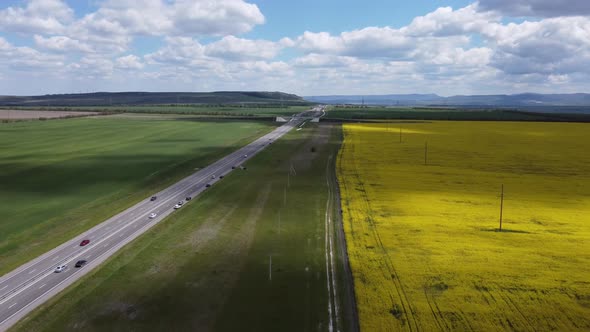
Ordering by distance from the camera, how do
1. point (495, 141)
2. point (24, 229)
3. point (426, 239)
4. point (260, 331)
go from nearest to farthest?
1. point (260, 331)
2. point (426, 239)
3. point (24, 229)
4. point (495, 141)

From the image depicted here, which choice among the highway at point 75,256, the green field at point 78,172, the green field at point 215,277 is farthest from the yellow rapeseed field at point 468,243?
the green field at point 78,172

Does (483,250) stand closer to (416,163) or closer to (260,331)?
(260,331)

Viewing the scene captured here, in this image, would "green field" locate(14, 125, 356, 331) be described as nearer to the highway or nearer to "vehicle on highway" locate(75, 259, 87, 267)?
the highway

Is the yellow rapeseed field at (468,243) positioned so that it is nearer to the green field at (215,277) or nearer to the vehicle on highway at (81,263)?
the green field at (215,277)

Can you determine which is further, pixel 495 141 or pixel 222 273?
pixel 495 141

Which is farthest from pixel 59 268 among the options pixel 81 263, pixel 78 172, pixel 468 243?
pixel 78 172

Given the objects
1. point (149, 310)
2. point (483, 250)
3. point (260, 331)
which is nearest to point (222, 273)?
point (149, 310)

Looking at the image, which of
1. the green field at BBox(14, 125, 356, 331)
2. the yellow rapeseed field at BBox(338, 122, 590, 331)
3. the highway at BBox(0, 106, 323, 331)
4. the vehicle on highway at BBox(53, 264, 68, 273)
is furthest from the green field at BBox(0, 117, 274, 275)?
the yellow rapeseed field at BBox(338, 122, 590, 331)
